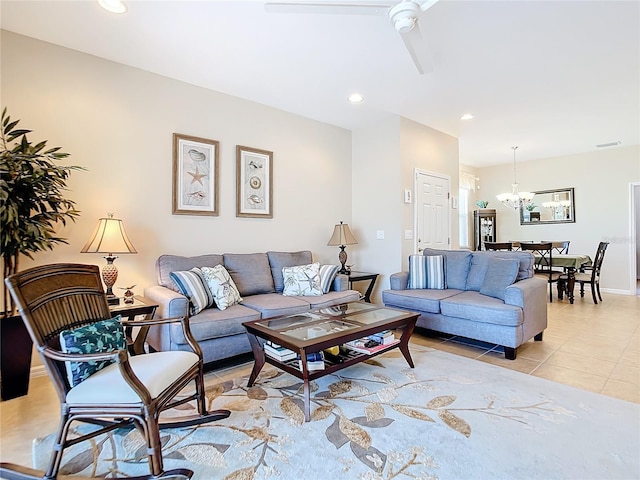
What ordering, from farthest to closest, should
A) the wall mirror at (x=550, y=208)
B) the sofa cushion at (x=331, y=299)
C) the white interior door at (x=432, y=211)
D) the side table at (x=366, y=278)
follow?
the wall mirror at (x=550, y=208)
the white interior door at (x=432, y=211)
the side table at (x=366, y=278)
the sofa cushion at (x=331, y=299)

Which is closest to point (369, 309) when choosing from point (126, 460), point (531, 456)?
point (531, 456)

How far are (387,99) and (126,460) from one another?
396 centimetres

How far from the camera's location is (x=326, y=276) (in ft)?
12.6

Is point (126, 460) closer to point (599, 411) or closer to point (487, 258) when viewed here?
point (599, 411)

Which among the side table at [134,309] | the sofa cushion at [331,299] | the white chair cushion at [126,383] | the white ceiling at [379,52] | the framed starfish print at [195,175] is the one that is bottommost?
the white chair cushion at [126,383]

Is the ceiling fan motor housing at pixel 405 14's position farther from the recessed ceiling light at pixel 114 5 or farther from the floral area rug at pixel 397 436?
the floral area rug at pixel 397 436

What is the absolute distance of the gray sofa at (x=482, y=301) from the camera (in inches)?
121

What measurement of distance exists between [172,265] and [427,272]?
9.11ft

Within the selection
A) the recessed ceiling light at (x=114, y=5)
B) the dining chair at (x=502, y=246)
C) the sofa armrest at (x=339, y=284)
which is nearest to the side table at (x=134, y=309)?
the sofa armrest at (x=339, y=284)

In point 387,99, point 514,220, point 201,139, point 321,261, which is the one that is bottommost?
point 321,261

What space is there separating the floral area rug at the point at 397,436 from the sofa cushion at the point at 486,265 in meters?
1.33

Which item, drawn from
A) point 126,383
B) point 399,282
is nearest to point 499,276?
point 399,282

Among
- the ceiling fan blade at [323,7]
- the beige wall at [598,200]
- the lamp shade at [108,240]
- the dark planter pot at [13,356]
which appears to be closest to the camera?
the ceiling fan blade at [323,7]

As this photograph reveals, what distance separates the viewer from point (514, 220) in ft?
25.4
